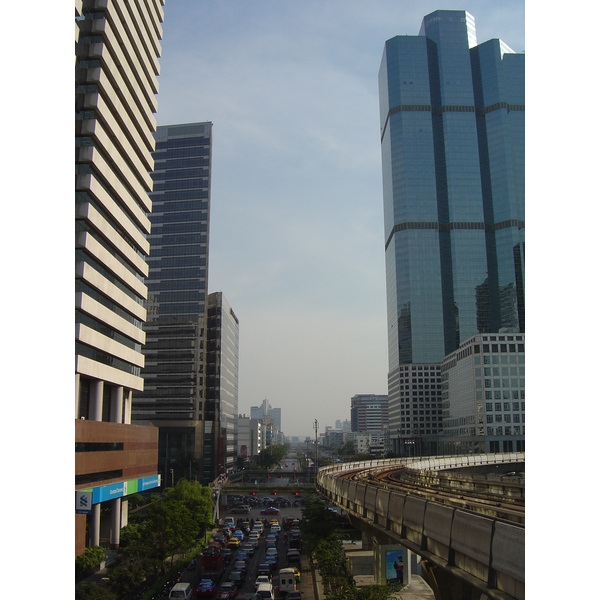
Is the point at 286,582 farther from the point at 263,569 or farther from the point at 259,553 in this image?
the point at 259,553

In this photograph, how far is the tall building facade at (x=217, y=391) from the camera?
13925 centimetres

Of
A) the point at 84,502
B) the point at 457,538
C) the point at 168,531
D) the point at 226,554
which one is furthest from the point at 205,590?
the point at 457,538

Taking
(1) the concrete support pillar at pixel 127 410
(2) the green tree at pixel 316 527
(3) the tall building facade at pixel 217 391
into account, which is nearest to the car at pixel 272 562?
(2) the green tree at pixel 316 527

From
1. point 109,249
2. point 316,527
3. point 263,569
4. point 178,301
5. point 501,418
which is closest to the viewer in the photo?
point 263,569

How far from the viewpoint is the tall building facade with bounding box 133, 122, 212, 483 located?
136625 mm

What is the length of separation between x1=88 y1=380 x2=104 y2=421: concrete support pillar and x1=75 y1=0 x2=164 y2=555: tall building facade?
4.0 inches

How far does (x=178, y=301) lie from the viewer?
477 feet

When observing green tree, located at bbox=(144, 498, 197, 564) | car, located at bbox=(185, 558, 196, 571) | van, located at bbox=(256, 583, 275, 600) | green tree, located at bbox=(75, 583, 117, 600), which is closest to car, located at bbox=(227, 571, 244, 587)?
green tree, located at bbox=(144, 498, 197, 564)

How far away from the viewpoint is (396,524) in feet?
91.4

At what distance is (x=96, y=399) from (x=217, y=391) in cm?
8463

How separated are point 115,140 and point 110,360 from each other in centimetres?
2421

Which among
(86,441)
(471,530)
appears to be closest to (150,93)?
(86,441)

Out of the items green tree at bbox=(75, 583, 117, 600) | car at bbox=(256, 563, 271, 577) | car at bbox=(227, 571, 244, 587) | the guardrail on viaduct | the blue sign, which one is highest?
the guardrail on viaduct

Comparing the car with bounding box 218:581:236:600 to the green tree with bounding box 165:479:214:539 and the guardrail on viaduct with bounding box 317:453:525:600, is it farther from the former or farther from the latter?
the green tree with bounding box 165:479:214:539
